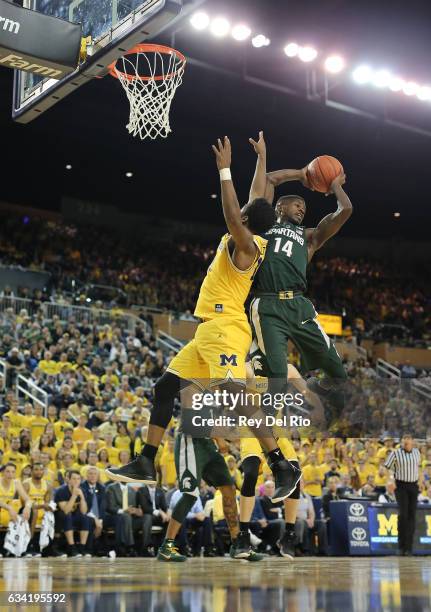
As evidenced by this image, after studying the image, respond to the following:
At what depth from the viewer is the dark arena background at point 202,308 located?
244 inches

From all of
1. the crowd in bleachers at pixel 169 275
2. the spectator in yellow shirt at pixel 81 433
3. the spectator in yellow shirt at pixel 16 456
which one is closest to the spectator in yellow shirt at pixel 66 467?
the spectator in yellow shirt at pixel 16 456

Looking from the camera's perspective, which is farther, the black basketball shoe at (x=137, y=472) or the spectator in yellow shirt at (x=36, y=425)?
the spectator in yellow shirt at (x=36, y=425)

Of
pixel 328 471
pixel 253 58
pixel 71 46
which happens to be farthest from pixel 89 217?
pixel 71 46

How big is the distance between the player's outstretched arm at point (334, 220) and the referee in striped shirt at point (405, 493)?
6.00m

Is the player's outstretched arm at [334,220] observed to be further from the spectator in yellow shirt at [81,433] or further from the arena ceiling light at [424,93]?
the arena ceiling light at [424,93]

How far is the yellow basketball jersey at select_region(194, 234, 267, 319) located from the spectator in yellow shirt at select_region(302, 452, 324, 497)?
8164 mm

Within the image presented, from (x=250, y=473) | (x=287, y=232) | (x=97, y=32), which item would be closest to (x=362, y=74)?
(x=97, y=32)

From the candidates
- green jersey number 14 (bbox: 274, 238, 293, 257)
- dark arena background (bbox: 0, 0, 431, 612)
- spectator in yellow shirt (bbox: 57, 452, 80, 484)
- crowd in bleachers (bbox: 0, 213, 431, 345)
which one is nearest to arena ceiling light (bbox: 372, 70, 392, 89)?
dark arena background (bbox: 0, 0, 431, 612)

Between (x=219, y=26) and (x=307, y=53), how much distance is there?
92.6 inches

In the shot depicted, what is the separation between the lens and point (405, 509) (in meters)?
11.7

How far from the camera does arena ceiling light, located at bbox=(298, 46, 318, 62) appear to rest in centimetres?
1925

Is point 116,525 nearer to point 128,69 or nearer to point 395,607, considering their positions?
point 128,69

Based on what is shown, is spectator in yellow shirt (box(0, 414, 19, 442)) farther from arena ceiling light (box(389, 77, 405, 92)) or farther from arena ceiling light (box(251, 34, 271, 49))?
arena ceiling light (box(389, 77, 405, 92))

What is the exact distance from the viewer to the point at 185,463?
712 centimetres
